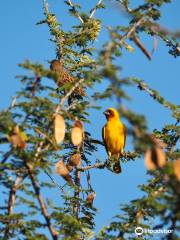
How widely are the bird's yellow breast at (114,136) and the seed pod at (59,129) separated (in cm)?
741

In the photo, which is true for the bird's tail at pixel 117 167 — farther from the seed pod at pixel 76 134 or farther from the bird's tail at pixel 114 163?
the seed pod at pixel 76 134

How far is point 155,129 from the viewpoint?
10.0m

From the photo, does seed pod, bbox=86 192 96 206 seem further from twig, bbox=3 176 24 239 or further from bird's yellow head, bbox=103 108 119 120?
bird's yellow head, bbox=103 108 119 120

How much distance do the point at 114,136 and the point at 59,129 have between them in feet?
24.9

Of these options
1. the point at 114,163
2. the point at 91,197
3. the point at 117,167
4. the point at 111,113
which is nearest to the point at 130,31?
the point at 91,197

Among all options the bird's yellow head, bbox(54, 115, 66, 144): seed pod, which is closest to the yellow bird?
the bird's yellow head

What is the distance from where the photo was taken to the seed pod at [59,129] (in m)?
4.31

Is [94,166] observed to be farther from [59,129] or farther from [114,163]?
[59,129]

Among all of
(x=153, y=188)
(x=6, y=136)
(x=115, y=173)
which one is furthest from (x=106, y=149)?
(x=6, y=136)

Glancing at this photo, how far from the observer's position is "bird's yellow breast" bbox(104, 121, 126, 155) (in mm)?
11875

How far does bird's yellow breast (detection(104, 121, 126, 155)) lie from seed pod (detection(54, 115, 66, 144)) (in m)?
7.41

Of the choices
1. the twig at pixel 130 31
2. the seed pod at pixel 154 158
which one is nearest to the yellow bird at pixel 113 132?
the twig at pixel 130 31

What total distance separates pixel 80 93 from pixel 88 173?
5.27ft

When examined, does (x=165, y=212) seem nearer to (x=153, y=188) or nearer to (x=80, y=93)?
(x=153, y=188)
